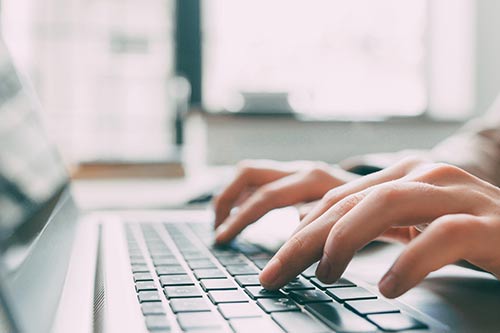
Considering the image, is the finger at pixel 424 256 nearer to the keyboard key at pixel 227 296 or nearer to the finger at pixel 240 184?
the keyboard key at pixel 227 296

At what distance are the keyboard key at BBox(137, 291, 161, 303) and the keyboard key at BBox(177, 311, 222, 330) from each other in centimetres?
4

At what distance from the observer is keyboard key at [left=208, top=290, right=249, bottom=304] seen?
14.3 inches

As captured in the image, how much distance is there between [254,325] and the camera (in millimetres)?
314

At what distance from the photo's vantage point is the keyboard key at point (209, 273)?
1.44 ft

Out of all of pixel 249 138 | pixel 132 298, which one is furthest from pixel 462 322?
pixel 249 138

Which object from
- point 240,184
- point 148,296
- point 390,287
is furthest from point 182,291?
point 240,184

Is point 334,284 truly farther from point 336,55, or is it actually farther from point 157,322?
point 336,55

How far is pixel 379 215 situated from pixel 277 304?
0.08 m

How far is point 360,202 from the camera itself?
385 millimetres

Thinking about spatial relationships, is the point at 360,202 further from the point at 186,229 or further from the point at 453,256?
the point at 186,229

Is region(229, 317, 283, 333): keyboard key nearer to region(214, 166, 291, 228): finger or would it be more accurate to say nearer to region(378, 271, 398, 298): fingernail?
region(378, 271, 398, 298): fingernail

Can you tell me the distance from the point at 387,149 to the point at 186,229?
1.98 meters

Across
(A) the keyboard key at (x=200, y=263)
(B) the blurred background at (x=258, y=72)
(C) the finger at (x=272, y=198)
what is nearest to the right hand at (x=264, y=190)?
(C) the finger at (x=272, y=198)

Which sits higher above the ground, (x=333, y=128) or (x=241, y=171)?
(x=241, y=171)
